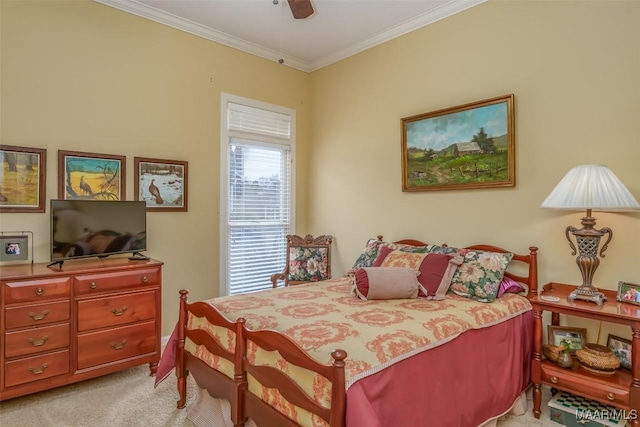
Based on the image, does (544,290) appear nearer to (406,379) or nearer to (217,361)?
(406,379)

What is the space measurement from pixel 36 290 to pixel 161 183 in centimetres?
136

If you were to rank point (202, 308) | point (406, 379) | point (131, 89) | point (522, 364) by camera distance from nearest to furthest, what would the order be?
1. point (406, 379)
2. point (202, 308)
3. point (522, 364)
4. point (131, 89)

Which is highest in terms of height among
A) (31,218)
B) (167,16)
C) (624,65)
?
(167,16)

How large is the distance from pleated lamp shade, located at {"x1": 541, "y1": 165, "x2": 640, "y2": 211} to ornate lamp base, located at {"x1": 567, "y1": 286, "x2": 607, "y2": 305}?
0.52 meters

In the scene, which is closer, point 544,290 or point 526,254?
point 544,290

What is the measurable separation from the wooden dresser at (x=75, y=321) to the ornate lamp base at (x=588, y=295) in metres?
3.05

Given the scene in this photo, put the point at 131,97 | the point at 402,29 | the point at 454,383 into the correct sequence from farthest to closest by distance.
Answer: the point at 402,29 < the point at 131,97 < the point at 454,383

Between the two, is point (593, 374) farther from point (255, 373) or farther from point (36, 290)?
point (36, 290)

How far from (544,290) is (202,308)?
2.36 metres

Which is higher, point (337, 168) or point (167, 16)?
point (167, 16)

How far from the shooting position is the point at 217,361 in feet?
7.06

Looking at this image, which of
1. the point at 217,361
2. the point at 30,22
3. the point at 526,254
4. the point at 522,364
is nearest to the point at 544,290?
the point at 526,254

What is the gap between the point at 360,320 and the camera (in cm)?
209

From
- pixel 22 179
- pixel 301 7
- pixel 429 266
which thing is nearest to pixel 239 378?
pixel 429 266
